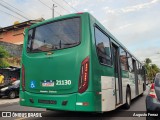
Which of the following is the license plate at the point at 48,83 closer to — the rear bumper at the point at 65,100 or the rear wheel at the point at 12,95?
the rear bumper at the point at 65,100

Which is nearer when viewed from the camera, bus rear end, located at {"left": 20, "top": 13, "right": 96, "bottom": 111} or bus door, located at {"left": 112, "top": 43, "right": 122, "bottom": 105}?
bus rear end, located at {"left": 20, "top": 13, "right": 96, "bottom": 111}

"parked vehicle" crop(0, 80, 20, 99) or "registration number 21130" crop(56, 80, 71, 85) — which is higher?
"registration number 21130" crop(56, 80, 71, 85)

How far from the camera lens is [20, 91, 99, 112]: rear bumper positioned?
21.0 ft

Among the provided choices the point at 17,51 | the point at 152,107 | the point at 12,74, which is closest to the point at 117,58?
the point at 152,107

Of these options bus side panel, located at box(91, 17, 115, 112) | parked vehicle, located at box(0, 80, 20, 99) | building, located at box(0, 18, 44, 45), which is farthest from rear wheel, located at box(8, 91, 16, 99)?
building, located at box(0, 18, 44, 45)

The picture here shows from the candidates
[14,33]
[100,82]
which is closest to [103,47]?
[100,82]

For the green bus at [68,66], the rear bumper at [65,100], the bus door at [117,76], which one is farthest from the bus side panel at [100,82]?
the bus door at [117,76]

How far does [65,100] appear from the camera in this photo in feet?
21.7

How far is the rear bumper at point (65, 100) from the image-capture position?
641cm

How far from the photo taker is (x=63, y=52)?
6.97 metres

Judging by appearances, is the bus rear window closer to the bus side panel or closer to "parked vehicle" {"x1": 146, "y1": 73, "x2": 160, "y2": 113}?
the bus side panel

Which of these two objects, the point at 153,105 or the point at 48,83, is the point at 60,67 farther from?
the point at 153,105

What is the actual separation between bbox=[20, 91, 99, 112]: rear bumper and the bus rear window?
1.41m

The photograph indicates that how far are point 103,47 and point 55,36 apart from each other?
158 cm
